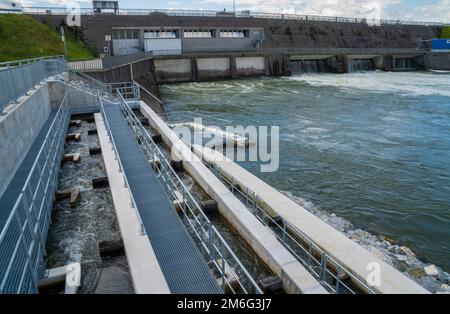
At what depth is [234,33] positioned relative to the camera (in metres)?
48.5

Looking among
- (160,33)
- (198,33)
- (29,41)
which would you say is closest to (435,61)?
(198,33)

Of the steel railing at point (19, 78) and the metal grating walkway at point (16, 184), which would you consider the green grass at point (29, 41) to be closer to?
the steel railing at point (19, 78)

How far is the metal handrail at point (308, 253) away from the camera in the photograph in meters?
5.81

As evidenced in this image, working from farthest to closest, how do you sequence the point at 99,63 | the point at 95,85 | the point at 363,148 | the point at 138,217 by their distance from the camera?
1. the point at 99,63
2. the point at 95,85
3. the point at 363,148
4. the point at 138,217

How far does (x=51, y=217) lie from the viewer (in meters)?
7.33

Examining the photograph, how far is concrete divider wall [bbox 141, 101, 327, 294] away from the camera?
17.8 ft

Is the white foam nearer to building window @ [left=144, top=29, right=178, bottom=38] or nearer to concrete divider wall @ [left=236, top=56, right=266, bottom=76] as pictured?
concrete divider wall @ [left=236, top=56, right=266, bottom=76]

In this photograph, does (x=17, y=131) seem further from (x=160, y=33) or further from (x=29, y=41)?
(x=160, y=33)

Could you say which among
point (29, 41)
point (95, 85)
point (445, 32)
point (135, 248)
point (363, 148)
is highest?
point (445, 32)

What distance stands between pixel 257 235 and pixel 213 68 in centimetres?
3516

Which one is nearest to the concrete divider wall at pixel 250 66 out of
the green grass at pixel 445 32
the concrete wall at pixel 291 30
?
the concrete wall at pixel 291 30

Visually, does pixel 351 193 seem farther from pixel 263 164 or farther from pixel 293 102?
pixel 293 102

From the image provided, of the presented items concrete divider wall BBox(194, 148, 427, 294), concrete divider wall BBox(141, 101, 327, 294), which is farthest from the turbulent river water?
concrete divider wall BBox(141, 101, 327, 294)

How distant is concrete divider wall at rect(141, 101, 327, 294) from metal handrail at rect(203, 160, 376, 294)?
0.46m
